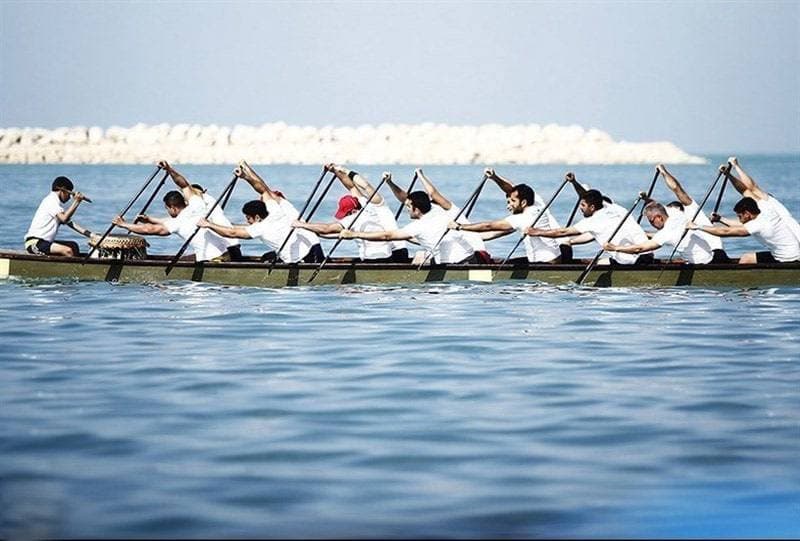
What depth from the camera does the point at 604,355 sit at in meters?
13.0

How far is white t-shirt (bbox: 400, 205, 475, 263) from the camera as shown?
18.2m

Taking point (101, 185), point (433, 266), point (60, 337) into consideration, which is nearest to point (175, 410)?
point (60, 337)

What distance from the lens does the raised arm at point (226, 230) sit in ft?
60.1

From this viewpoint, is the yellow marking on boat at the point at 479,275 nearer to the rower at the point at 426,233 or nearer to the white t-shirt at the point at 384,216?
the rower at the point at 426,233

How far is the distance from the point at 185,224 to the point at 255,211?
113cm

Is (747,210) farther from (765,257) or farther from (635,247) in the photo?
(635,247)

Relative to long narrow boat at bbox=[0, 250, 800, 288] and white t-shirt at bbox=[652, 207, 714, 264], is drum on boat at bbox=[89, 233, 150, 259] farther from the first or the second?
white t-shirt at bbox=[652, 207, 714, 264]

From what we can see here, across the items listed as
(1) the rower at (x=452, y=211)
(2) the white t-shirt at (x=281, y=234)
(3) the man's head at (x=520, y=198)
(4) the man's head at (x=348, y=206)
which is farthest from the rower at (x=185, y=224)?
(3) the man's head at (x=520, y=198)

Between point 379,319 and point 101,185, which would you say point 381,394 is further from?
point 101,185

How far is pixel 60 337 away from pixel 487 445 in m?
6.41

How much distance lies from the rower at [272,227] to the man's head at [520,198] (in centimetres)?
265

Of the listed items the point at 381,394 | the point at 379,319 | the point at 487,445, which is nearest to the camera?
the point at 487,445

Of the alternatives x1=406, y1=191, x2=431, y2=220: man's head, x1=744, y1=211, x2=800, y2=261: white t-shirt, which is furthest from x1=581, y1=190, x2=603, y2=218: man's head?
x1=406, y1=191, x2=431, y2=220: man's head

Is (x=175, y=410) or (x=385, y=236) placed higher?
(x=385, y=236)
